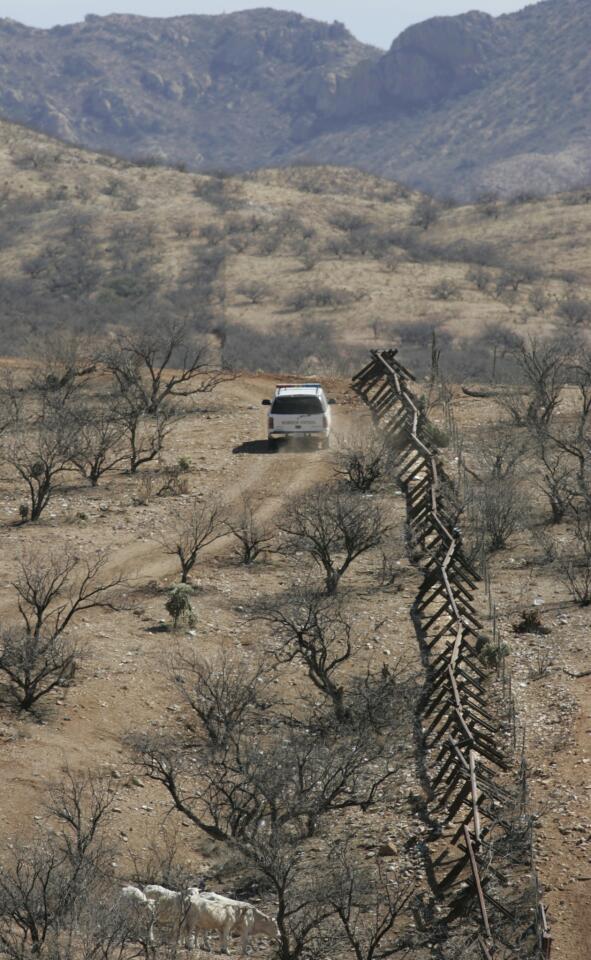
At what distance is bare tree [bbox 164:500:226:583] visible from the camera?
2031 centimetres

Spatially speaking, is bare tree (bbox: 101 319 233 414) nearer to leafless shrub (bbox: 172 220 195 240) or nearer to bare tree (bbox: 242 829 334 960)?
bare tree (bbox: 242 829 334 960)

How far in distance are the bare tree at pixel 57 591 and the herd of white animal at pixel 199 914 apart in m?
5.71

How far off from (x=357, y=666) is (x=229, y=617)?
247 cm

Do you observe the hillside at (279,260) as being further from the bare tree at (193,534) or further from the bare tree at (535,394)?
the bare tree at (193,534)

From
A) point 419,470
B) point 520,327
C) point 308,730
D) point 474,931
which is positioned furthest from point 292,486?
point 520,327

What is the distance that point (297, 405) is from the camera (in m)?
27.9

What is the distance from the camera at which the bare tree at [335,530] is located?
20156 millimetres

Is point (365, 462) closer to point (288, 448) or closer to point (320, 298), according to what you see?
point (288, 448)

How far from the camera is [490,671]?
55.6 ft

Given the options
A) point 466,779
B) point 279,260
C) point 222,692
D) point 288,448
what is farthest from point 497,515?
point 279,260

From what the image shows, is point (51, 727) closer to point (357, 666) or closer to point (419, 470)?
point (357, 666)

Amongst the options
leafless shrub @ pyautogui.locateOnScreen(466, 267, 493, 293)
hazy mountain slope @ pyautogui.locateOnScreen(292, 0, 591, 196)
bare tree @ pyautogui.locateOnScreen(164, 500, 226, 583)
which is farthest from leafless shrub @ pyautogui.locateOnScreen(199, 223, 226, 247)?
hazy mountain slope @ pyautogui.locateOnScreen(292, 0, 591, 196)

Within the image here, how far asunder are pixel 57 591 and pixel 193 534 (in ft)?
13.3

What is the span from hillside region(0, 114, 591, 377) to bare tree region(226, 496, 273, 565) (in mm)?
18489
